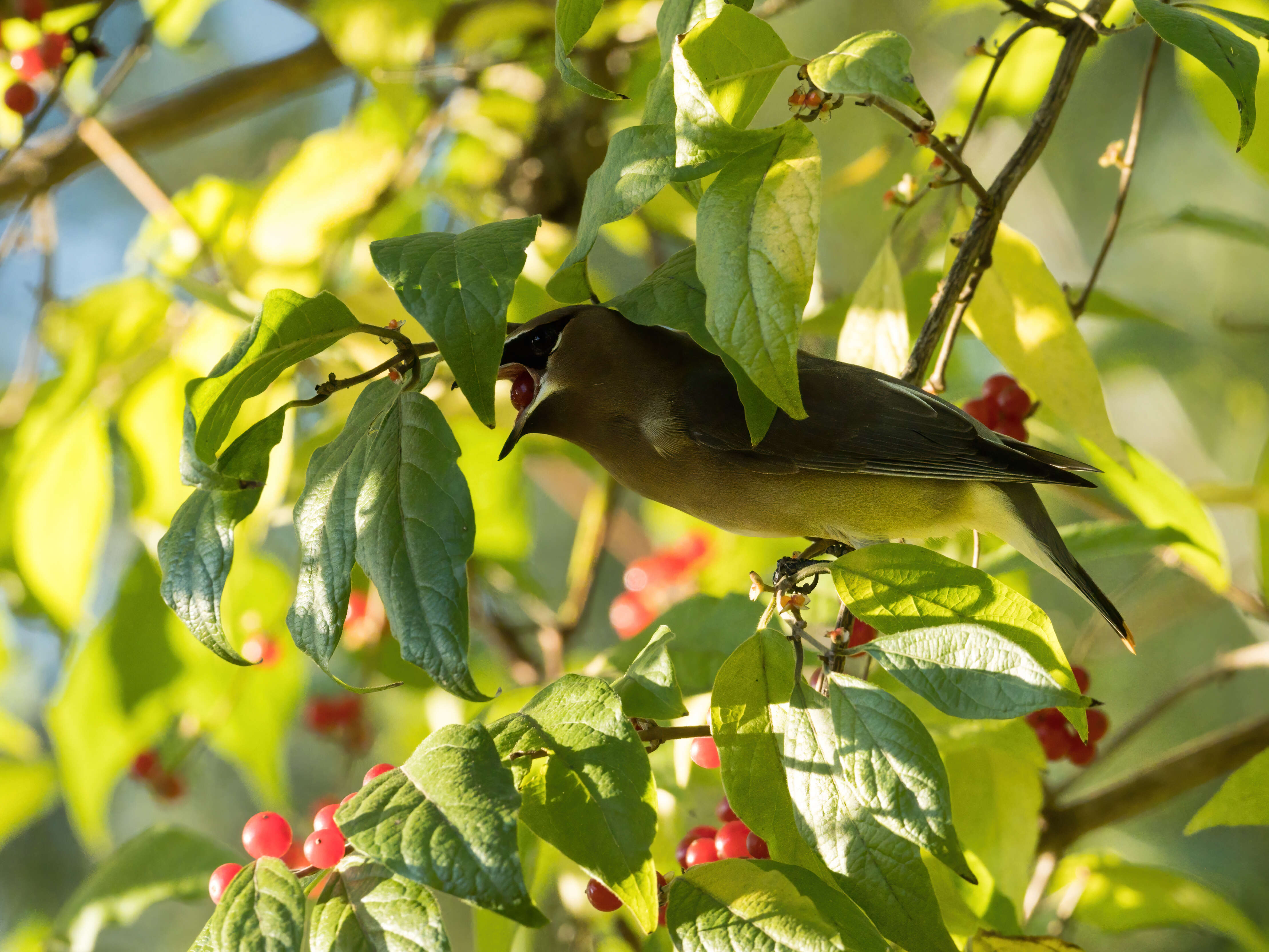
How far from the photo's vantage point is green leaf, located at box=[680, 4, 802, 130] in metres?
1.14

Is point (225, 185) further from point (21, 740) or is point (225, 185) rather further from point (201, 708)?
point (21, 740)

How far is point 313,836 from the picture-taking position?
1.37m

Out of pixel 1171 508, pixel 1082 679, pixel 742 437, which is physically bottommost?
pixel 1082 679

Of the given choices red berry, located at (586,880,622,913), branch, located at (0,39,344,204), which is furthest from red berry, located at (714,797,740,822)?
branch, located at (0,39,344,204)

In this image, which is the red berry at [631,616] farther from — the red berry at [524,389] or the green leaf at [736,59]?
the green leaf at [736,59]

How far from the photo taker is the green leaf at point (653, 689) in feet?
3.94

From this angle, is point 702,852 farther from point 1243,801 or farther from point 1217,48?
point 1217,48

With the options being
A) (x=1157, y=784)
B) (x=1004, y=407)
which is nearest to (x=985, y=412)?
(x=1004, y=407)

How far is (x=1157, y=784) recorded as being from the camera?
210cm

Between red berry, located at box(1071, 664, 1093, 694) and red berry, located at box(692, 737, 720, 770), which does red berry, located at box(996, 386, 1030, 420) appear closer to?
red berry, located at box(1071, 664, 1093, 694)

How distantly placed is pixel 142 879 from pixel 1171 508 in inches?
75.2

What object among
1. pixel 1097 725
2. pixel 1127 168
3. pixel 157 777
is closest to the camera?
pixel 1127 168

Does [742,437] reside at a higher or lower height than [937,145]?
lower

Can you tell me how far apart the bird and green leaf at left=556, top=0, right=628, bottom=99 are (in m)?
0.65
